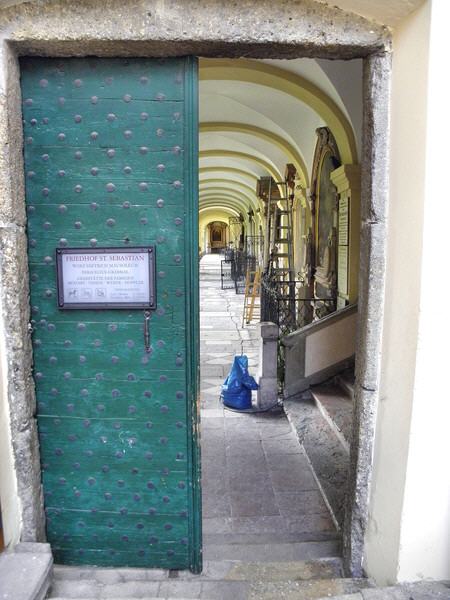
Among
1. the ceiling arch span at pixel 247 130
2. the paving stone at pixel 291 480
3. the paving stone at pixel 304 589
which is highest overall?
the ceiling arch span at pixel 247 130

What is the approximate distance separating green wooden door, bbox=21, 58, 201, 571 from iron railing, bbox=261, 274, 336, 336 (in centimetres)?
394

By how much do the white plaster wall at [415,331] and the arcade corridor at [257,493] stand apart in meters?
0.86

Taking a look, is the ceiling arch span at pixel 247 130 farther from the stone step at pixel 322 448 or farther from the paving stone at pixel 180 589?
the paving stone at pixel 180 589

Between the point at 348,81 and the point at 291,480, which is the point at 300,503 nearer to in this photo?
the point at 291,480

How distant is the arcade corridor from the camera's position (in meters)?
2.96

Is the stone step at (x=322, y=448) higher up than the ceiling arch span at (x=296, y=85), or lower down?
lower down

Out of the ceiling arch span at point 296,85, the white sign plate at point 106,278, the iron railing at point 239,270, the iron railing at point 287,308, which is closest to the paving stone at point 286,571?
the white sign plate at point 106,278

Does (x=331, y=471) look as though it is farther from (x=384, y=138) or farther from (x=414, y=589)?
(x=384, y=138)

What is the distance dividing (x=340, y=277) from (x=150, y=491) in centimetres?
514

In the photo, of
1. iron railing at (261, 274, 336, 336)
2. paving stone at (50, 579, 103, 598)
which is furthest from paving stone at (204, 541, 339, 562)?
iron railing at (261, 274, 336, 336)

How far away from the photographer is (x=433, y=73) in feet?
6.18

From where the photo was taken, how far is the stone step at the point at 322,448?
3.51 meters

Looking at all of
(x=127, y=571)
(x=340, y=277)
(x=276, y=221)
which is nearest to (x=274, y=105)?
(x=276, y=221)

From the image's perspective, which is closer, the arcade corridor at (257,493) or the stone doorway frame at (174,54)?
the stone doorway frame at (174,54)
